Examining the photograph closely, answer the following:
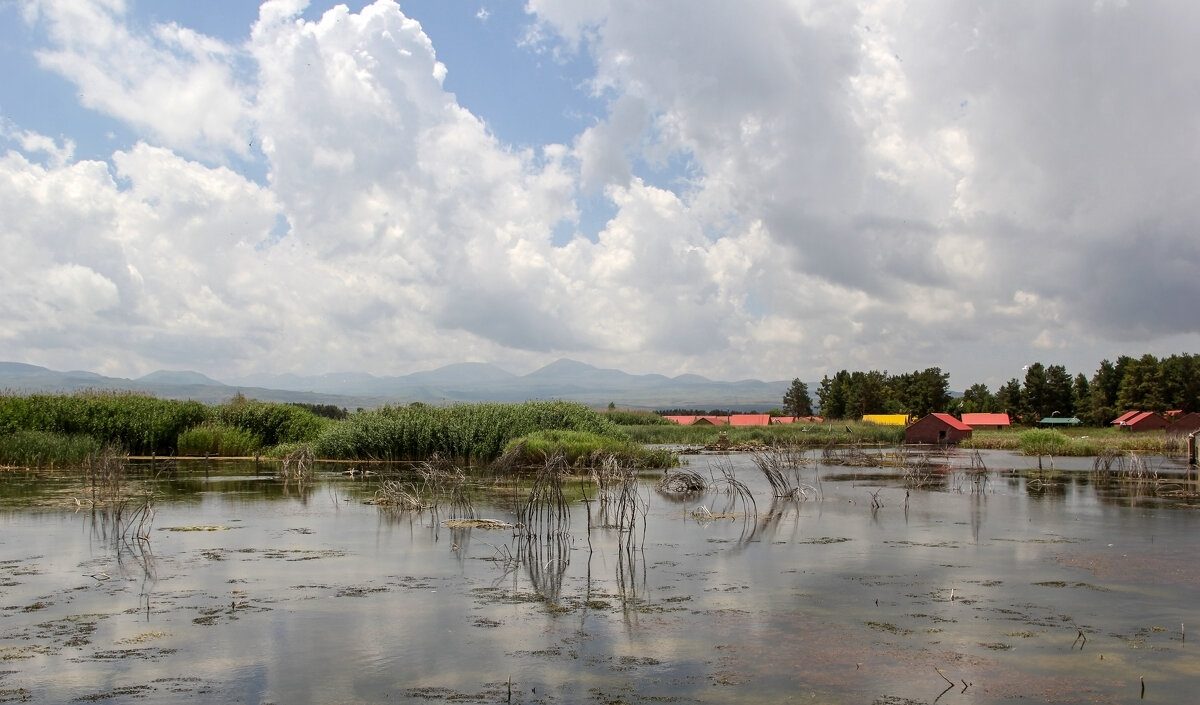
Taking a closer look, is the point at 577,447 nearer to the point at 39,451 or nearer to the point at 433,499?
the point at 433,499

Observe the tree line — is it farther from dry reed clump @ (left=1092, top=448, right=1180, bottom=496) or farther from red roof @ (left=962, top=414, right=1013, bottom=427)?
dry reed clump @ (left=1092, top=448, right=1180, bottom=496)

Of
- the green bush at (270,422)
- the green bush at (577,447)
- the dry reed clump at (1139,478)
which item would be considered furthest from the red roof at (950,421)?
the green bush at (270,422)

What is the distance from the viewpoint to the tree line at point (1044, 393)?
7269cm

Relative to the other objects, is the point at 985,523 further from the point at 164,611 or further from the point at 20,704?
the point at 20,704

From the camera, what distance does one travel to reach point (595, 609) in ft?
30.9

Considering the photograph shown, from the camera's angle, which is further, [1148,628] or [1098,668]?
[1148,628]

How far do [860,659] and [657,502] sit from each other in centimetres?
1193

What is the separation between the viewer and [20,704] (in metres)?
6.43

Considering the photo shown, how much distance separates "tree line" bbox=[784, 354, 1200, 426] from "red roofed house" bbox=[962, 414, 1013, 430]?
648cm

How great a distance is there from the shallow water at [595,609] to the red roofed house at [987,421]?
60423 millimetres

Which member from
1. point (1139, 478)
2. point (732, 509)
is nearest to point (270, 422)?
point (732, 509)

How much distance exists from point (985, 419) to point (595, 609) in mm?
74179

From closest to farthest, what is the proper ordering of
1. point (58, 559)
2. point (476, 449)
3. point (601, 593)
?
point (601, 593), point (58, 559), point (476, 449)

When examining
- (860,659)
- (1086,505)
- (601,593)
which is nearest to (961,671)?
(860,659)
